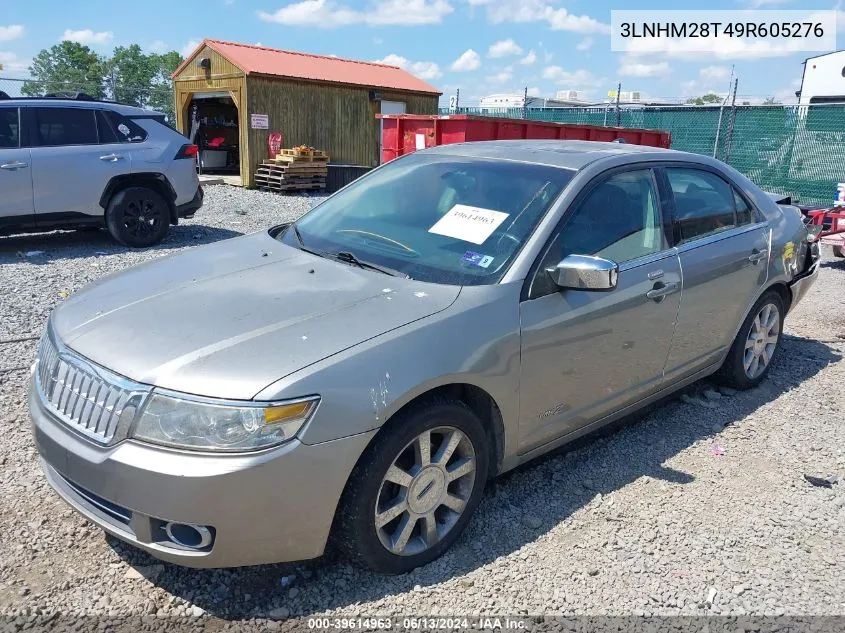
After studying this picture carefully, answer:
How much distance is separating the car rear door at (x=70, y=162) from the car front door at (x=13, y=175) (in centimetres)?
9

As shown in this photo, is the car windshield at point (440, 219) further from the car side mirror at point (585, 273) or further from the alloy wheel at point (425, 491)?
the alloy wheel at point (425, 491)

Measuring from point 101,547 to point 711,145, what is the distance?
17014 millimetres

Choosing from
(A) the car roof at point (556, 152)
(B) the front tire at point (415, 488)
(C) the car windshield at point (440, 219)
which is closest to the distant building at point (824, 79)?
(A) the car roof at point (556, 152)

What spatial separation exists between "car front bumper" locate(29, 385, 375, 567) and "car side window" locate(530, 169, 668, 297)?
1.29 m

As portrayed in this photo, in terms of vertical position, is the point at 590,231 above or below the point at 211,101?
below

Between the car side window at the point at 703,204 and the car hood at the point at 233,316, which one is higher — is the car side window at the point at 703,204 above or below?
above

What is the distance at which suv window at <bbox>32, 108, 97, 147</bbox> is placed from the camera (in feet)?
27.4

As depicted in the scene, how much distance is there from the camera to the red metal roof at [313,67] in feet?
56.2

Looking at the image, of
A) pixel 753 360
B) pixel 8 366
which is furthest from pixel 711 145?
pixel 8 366

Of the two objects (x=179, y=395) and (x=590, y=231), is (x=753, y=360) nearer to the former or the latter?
(x=590, y=231)

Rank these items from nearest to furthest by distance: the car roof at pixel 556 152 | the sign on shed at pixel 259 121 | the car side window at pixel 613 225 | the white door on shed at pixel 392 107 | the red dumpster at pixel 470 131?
1. the car side window at pixel 613 225
2. the car roof at pixel 556 152
3. the red dumpster at pixel 470 131
4. the sign on shed at pixel 259 121
5. the white door on shed at pixel 392 107

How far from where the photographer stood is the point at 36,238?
31.3ft

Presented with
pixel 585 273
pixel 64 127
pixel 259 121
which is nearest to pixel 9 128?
pixel 64 127

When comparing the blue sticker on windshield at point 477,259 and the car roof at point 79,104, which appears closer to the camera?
the blue sticker on windshield at point 477,259
